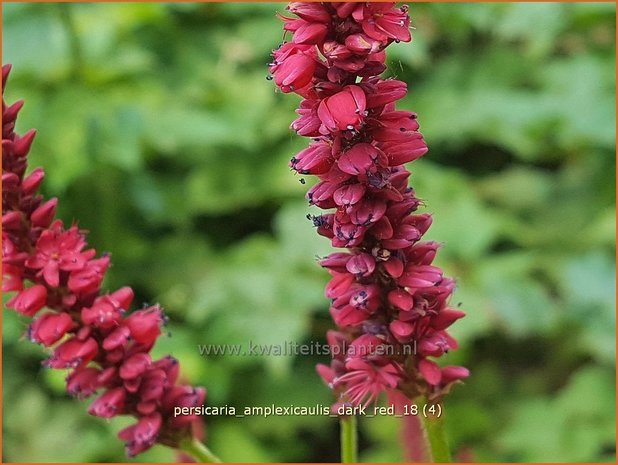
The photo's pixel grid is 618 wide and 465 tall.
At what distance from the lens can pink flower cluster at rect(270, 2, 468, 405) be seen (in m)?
0.95

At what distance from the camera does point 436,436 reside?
1.18 m

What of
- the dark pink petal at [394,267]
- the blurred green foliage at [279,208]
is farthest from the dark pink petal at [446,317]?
the blurred green foliage at [279,208]

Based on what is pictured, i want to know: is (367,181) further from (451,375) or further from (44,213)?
(44,213)

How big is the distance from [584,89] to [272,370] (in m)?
1.69

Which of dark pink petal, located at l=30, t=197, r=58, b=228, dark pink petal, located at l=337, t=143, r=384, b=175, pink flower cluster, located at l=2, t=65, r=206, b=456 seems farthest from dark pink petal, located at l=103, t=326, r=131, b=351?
dark pink petal, located at l=337, t=143, r=384, b=175

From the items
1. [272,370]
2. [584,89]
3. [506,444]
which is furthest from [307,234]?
[584,89]

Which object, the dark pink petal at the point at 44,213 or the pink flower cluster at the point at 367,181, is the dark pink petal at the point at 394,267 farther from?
the dark pink petal at the point at 44,213

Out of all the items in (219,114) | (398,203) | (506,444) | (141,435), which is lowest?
(141,435)

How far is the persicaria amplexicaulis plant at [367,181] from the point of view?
95 cm

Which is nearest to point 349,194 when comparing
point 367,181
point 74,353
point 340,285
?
point 367,181

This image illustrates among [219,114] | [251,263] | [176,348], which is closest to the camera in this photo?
[176,348]

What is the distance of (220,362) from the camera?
3066 mm

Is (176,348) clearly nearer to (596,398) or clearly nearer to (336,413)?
(596,398)

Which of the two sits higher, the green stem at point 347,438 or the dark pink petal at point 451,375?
the dark pink petal at point 451,375
